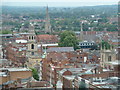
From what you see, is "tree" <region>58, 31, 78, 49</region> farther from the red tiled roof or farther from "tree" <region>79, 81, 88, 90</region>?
"tree" <region>79, 81, 88, 90</region>

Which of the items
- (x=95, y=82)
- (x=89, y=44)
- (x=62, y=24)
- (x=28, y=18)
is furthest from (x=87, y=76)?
(x=28, y=18)

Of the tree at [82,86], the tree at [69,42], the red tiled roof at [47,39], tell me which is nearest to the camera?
the tree at [82,86]

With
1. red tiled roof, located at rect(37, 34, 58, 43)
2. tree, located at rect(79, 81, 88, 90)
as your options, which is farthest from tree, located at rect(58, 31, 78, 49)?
tree, located at rect(79, 81, 88, 90)

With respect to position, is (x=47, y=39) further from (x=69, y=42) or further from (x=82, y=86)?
(x=82, y=86)

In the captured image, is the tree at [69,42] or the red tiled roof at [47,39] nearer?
the tree at [69,42]

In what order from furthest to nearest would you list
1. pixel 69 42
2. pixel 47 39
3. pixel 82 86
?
pixel 47 39 < pixel 69 42 < pixel 82 86

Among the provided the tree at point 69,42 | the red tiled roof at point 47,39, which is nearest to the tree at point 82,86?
the tree at point 69,42

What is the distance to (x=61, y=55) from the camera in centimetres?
2470

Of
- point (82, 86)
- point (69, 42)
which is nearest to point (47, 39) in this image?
point (69, 42)

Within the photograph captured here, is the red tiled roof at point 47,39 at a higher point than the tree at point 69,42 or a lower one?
lower

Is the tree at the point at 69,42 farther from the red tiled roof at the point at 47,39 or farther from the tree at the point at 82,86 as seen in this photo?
the tree at the point at 82,86

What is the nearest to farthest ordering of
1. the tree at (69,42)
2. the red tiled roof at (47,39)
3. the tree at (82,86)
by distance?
the tree at (82,86)
the tree at (69,42)
the red tiled roof at (47,39)

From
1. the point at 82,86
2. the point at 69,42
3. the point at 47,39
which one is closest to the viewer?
the point at 82,86

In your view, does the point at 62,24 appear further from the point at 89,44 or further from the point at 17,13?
the point at 89,44
